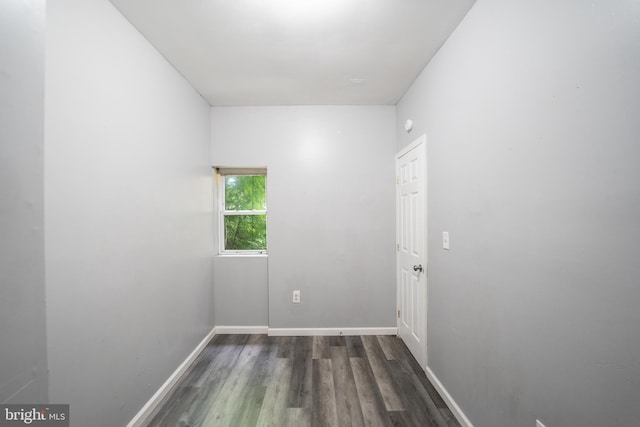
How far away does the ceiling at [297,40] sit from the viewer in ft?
5.03

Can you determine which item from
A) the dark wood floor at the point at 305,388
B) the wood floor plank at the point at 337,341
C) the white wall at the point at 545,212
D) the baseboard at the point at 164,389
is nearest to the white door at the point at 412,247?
the dark wood floor at the point at 305,388

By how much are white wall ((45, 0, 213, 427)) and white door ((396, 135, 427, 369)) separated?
2128 millimetres

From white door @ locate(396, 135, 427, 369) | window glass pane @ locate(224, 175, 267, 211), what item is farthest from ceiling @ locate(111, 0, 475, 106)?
window glass pane @ locate(224, 175, 267, 211)

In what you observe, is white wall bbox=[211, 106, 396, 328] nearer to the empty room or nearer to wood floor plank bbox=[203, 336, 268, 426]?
the empty room

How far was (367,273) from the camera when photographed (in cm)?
289

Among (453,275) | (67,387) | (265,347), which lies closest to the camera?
(67,387)

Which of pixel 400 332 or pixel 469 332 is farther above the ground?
pixel 469 332

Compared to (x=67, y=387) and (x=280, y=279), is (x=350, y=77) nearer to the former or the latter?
(x=280, y=279)

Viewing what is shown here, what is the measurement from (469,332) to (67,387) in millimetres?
2176

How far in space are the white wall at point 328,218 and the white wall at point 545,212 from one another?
3.75 feet

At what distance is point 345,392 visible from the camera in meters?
1.94

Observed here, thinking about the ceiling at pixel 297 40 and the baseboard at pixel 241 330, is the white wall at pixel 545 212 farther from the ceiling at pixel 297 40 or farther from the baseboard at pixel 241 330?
the baseboard at pixel 241 330

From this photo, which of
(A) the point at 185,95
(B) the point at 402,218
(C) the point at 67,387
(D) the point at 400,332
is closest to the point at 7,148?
(C) the point at 67,387

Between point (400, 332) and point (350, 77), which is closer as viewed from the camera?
point (350, 77)
